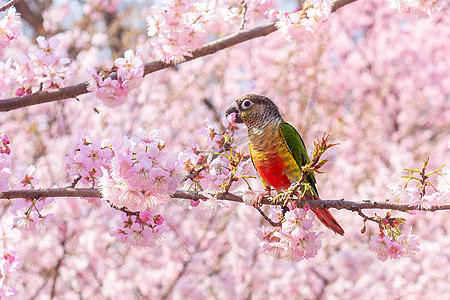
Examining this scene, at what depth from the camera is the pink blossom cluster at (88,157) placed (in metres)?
2.61

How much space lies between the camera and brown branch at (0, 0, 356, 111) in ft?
9.45

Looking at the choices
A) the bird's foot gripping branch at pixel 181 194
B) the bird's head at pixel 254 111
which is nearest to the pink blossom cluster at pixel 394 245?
the bird's foot gripping branch at pixel 181 194

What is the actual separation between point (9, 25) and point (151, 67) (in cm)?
94

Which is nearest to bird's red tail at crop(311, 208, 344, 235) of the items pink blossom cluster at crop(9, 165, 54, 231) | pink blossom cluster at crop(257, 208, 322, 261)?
pink blossom cluster at crop(257, 208, 322, 261)

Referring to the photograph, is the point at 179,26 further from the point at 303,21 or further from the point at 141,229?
the point at 141,229

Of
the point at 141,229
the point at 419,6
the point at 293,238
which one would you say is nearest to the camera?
the point at 293,238

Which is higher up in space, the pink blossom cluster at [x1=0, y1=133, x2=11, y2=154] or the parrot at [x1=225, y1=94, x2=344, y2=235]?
the pink blossom cluster at [x1=0, y1=133, x2=11, y2=154]

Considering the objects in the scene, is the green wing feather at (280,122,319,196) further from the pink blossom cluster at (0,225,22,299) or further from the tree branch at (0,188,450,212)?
the pink blossom cluster at (0,225,22,299)

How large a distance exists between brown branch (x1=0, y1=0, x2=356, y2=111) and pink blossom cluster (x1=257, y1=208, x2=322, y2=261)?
129 centimetres

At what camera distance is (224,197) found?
7.66 feet

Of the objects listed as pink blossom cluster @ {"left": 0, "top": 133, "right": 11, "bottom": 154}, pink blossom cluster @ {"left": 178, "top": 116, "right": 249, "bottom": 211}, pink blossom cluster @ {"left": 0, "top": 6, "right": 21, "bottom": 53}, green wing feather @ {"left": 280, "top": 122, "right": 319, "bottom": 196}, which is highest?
pink blossom cluster @ {"left": 0, "top": 6, "right": 21, "bottom": 53}

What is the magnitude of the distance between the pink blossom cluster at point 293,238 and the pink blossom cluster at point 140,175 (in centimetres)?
67

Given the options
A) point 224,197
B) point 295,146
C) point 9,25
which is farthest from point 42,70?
point 295,146

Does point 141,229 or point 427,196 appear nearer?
point 427,196
